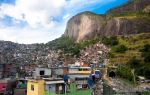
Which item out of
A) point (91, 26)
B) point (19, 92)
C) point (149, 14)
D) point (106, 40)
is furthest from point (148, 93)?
point (91, 26)

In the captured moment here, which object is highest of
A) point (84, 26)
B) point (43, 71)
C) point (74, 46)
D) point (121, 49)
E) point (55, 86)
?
point (84, 26)

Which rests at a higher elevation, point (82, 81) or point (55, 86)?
point (55, 86)

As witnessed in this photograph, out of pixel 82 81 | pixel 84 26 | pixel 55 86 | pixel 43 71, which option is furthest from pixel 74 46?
pixel 55 86

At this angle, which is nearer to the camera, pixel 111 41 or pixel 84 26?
pixel 111 41

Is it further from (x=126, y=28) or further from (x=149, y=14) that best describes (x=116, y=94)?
(x=149, y=14)

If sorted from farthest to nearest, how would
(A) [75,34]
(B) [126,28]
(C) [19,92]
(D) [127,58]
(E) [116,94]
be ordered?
(A) [75,34]
(B) [126,28]
(D) [127,58]
(C) [19,92]
(E) [116,94]

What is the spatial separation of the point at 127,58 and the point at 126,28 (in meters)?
30.5

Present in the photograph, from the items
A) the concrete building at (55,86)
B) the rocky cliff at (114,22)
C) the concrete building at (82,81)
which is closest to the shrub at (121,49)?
the rocky cliff at (114,22)

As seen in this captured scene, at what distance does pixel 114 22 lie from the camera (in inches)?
4065

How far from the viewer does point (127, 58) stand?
227ft

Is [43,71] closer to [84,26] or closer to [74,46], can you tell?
[74,46]

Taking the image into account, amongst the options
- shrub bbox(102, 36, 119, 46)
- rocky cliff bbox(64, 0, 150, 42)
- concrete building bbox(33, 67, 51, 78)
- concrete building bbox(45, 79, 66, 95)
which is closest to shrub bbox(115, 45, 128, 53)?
shrub bbox(102, 36, 119, 46)

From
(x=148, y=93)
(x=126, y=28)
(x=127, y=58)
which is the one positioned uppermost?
(x=126, y=28)

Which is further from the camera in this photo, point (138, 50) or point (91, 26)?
point (91, 26)
